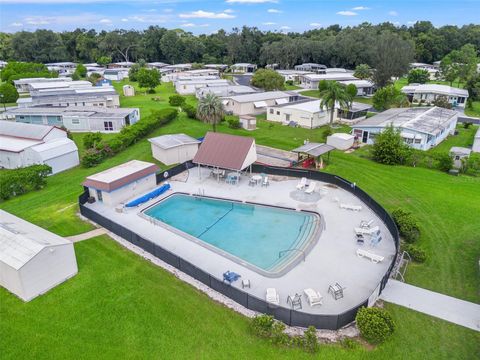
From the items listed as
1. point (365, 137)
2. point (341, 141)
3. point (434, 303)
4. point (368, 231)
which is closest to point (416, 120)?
point (365, 137)

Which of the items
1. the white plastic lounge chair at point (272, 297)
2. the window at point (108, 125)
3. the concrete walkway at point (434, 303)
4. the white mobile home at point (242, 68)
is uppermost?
the white mobile home at point (242, 68)

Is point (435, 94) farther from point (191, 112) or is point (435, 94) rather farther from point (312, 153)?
point (191, 112)

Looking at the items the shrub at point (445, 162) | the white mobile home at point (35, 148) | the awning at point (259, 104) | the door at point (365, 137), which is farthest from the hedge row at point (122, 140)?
the shrub at point (445, 162)

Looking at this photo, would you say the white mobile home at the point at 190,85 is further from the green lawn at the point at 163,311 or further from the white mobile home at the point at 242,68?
the green lawn at the point at 163,311

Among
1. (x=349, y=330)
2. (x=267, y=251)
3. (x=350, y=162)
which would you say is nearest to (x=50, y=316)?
(x=267, y=251)

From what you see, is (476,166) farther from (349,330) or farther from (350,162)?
(349,330)

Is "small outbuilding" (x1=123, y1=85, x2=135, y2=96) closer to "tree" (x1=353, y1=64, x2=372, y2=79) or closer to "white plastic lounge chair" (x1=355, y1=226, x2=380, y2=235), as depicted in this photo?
"tree" (x1=353, y1=64, x2=372, y2=79)

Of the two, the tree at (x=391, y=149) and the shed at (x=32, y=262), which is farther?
the tree at (x=391, y=149)
